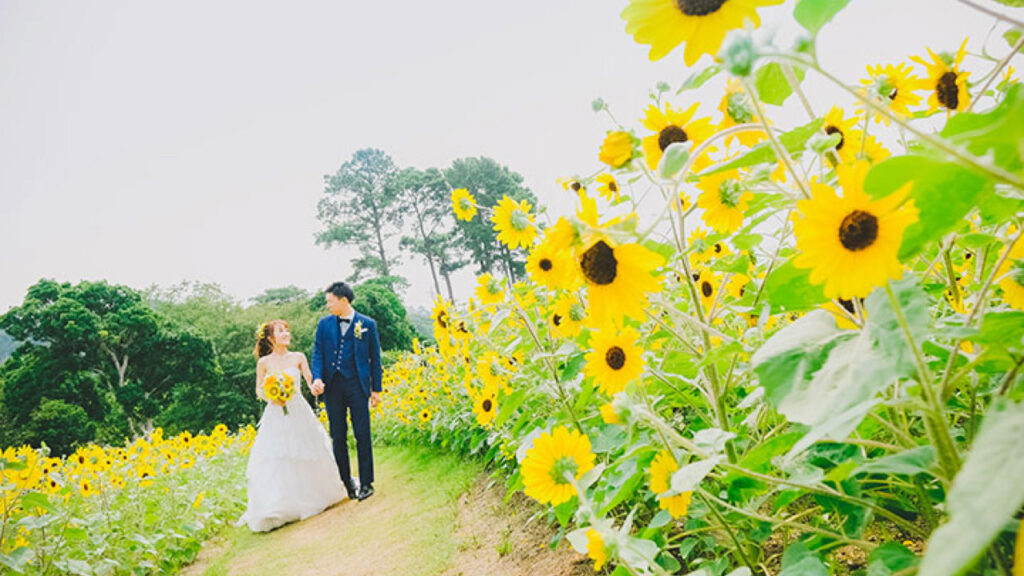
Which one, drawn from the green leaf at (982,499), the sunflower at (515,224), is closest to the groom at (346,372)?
the sunflower at (515,224)

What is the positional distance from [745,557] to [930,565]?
0.98 m

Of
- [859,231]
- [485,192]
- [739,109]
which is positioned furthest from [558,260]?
[485,192]

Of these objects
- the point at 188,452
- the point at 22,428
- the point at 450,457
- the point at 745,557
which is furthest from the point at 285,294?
the point at 745,557

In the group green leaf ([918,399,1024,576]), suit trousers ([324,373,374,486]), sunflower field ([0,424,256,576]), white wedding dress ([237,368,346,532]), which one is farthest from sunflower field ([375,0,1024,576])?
white wedding dress ([237,368,346,532])

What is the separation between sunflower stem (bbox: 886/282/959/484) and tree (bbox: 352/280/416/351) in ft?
87.4

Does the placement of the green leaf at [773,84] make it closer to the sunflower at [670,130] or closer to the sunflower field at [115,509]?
the sunflower at [670,130]

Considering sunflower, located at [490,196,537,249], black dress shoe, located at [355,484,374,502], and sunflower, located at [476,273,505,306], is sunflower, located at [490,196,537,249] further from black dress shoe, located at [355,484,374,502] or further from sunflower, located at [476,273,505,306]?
black dress shoe, located at [355,484,374,502]

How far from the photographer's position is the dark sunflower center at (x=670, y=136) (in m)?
1.50

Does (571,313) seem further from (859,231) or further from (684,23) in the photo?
(859,231)

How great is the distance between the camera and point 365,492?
16.0ft

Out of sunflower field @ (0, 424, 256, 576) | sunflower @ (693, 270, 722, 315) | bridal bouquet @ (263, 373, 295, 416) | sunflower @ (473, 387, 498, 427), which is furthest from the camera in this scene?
bridal bouquet @ (263, 373, 295, 416)

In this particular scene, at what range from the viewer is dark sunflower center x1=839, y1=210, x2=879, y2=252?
65 centimetres

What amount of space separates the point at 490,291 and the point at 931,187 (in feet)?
6.49

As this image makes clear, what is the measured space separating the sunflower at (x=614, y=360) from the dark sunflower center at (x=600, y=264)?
436 mm
